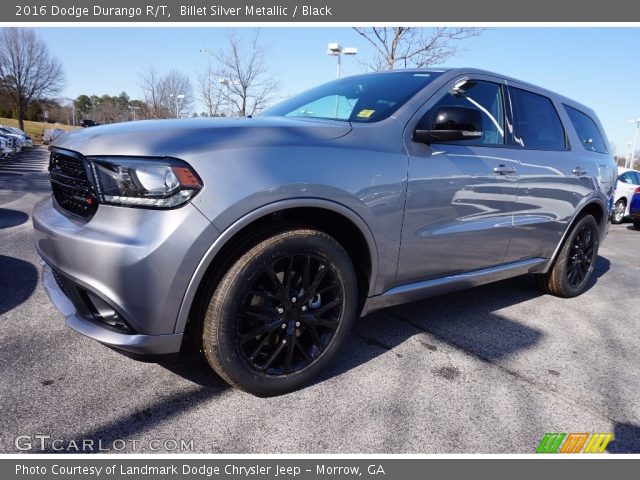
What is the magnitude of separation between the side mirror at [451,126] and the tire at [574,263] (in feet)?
6.87

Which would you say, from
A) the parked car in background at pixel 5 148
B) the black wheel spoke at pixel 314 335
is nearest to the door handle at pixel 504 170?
the black wheel spoke at pixel 314 335

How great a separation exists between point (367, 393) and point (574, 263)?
117 inches

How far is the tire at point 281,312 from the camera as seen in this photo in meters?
2.04

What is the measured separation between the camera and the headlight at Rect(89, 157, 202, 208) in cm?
185

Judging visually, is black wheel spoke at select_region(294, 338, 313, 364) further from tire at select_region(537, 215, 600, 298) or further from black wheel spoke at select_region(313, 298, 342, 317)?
tire at select_region(537, 215, 600, 298)

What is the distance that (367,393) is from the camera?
2.39m

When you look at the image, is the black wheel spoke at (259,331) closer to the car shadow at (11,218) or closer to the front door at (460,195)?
the front door at (460,195)

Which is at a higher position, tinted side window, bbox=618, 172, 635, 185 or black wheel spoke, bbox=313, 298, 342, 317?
black wheel spoke, bbox=313, 298, 342, 317

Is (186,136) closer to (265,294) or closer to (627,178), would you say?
(265,294)

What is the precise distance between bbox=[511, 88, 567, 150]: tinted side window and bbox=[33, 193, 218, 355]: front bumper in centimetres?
267

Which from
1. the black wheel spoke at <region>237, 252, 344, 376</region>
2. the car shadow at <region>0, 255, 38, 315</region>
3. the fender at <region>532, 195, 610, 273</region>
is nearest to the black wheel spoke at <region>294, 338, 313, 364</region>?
the black wheel spoke at <region>237, 252, 344, 376</region>

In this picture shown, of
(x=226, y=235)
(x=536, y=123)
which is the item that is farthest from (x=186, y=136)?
(x=536, y=123)

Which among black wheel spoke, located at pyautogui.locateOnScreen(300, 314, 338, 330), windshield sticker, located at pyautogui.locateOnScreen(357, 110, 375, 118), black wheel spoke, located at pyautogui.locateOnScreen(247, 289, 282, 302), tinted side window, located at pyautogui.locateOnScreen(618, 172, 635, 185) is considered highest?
windshield sticker, located at pyautogui.locateOnScreen(357, 110, 375, 118)
